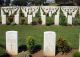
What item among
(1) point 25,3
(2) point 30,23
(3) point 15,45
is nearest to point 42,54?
(3) point 15,45

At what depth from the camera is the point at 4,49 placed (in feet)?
44.4

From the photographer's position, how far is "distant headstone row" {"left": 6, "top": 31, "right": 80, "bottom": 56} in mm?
13070

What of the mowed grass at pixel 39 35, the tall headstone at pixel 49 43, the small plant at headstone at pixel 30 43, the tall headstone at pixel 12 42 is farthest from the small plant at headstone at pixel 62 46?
the tall headstone at pixel 12 42

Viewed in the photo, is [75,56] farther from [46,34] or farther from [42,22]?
[42,22]

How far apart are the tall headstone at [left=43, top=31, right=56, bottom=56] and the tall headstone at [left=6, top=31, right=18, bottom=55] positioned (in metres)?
1.25

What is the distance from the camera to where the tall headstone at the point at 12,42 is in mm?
13117

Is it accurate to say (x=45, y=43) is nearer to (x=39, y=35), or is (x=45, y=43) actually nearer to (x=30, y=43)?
(x=30, y=43)

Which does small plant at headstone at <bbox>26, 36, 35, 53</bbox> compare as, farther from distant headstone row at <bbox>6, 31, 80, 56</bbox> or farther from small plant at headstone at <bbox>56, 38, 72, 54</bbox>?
small plant at headstone at <bbox>56, 38, 72, 54</bbox>

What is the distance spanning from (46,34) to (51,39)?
0.30 m

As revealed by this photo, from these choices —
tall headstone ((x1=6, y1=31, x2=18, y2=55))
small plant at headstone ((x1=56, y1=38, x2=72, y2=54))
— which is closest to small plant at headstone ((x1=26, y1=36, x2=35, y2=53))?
tall headstone ((x1=6, y1=31, x2=18, y2=55))

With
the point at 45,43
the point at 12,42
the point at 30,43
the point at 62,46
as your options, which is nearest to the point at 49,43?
the point at 45,43

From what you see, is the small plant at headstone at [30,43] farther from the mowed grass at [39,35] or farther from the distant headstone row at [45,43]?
the mowed grass at [39,35]

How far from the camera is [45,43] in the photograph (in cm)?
1319

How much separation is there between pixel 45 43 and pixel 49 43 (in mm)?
172
